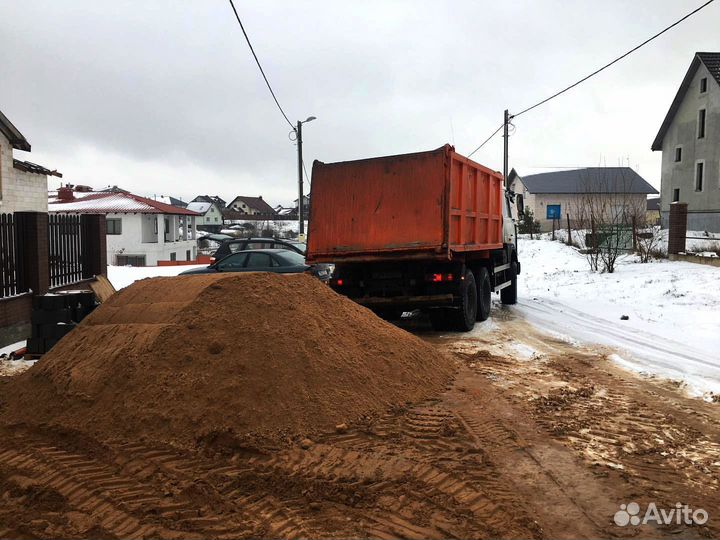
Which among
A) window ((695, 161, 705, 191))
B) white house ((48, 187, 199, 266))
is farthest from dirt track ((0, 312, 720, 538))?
white house ((48, 187, 199, 266))

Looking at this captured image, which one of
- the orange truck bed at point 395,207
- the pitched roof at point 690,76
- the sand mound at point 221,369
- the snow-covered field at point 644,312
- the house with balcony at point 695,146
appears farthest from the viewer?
the pitched roof at point 690,76

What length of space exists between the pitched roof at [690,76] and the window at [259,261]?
30.7m

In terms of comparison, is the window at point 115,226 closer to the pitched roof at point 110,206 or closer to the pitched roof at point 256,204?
the pitched roof at point 110,206

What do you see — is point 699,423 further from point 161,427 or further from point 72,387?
point 72,387

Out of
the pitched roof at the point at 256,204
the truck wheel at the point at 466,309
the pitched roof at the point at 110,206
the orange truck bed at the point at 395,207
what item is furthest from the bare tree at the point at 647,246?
the pitched roof at the point at 256,204

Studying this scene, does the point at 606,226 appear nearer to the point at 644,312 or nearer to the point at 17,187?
the point at 644,312

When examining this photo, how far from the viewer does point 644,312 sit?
39.5 ft

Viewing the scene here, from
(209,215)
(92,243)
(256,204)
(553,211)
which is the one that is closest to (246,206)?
(256,204)

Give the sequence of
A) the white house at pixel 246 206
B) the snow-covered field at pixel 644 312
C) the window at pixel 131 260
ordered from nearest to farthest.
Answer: the snow-covered field at pixel 644 312, the window at pixel 131 260, the white house at pixel 246 206

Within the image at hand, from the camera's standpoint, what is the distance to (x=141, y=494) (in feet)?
12.2

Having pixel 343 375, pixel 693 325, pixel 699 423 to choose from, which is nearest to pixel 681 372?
pixel 699 423

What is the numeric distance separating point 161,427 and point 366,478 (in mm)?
1857

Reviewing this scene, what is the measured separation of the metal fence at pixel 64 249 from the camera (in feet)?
36.5

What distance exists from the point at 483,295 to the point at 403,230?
3.08 m
